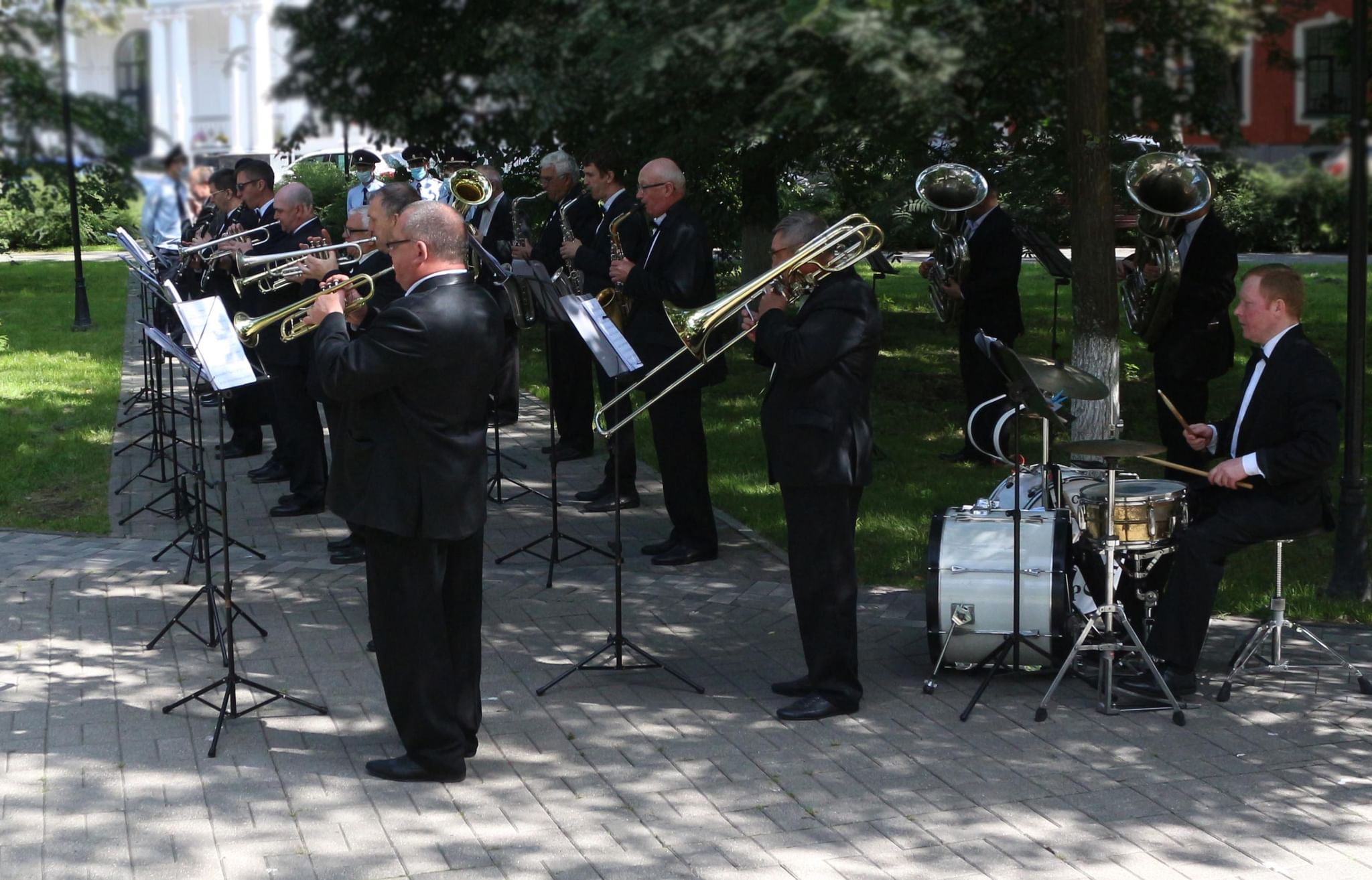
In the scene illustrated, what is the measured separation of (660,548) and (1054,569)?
106 inches

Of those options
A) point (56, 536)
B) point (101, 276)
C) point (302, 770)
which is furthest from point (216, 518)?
point (101, 276)

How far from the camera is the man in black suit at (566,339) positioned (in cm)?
884

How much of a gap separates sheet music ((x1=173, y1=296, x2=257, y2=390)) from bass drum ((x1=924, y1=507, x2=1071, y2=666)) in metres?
2.72

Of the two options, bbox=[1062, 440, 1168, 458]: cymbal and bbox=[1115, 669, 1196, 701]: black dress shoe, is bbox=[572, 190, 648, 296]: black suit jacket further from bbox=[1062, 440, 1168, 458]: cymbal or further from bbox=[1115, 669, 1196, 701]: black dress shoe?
bbox=[1115, 669, 1196, 701]: black dress shoe

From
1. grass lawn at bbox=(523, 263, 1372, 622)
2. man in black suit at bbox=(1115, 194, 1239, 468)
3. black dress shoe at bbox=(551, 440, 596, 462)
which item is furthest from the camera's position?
black dress shoe at bbox=(551, 440, 596, 462)

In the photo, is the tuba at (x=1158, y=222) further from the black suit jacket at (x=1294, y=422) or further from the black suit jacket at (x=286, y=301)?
the black suit jacket at (x=286, y=301)

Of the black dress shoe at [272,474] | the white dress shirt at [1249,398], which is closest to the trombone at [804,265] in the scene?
the white dress shirt at [1249,398]

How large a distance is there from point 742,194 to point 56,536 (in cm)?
543

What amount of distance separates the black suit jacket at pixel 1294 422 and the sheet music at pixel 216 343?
373cm

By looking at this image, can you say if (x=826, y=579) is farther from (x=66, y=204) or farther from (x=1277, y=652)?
(x=66, y=204)

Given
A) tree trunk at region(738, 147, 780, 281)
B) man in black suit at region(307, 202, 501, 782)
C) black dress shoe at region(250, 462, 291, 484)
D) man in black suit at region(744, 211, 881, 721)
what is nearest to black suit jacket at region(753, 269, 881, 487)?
man in black suit at region(744, 211, 881, 721)

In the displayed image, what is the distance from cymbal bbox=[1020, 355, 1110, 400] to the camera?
5.62 metres

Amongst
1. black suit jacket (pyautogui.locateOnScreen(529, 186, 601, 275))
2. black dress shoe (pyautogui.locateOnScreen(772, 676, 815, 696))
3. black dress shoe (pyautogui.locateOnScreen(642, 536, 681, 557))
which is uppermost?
black suit jacket (pyautogui.locateOnScreen(529, 186, 601, 275))

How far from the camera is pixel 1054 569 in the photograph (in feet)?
19.5
